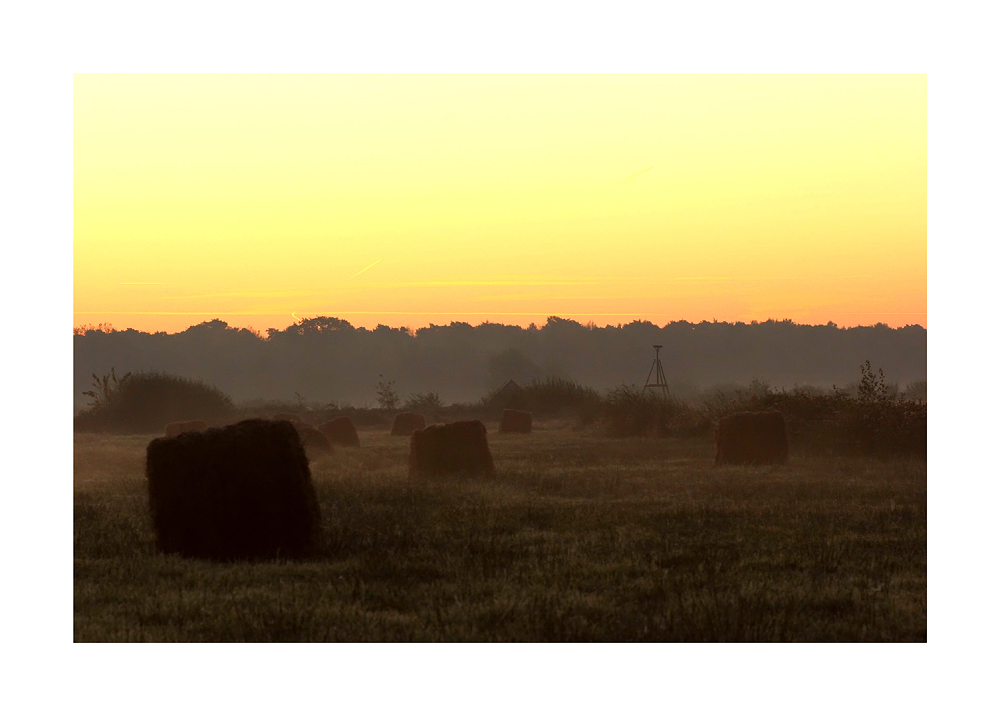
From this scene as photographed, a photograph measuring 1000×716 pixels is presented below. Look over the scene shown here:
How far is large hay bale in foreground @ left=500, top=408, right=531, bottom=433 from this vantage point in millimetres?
32188

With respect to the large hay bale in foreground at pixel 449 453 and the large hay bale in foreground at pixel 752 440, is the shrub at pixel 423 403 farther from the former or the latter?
the large hay bale in foreground at pixel 449 453

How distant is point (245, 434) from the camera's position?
9.91 meters

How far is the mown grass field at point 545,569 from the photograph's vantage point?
7492 millimetres

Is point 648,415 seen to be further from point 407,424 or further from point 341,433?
point 341,433

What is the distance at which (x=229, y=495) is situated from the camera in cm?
972

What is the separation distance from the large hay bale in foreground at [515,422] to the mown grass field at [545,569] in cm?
1576

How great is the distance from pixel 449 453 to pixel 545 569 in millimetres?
7722

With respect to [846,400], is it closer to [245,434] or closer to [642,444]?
[642,444]

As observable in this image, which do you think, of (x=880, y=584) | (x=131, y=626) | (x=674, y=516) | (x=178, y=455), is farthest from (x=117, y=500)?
(x=880, y=584)

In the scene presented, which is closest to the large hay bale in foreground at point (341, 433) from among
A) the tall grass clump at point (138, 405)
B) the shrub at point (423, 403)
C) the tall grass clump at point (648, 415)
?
the tall grass clump at point (648, 415)

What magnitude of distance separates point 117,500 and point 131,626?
288 inches

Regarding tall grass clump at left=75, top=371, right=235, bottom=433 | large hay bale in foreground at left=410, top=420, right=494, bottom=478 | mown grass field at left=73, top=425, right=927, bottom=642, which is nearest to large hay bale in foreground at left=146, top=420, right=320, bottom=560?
mown grass field at left=73, top=425, right=927, bottom=642

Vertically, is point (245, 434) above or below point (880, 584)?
above
